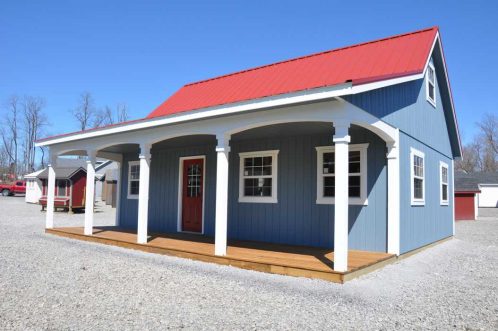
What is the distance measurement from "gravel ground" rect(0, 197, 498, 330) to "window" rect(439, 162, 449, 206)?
401 centimetres

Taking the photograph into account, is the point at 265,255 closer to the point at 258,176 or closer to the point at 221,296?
the point at 221,296

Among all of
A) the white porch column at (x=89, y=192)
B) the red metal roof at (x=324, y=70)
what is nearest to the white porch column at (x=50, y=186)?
the white porch column at (x=89, y=192)

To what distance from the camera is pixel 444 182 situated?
475 inches

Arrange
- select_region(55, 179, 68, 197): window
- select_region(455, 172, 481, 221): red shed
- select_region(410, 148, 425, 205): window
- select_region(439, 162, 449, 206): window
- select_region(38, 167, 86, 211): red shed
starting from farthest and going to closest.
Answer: select_region(55, 179, 68, 197): window → select_region(455, 172, 481, 221): red shed → select_region(38, 167, 86, 211): red shed → select_region(439, 162, 449, 206): window → select_region(410, 148, 425, 205): window

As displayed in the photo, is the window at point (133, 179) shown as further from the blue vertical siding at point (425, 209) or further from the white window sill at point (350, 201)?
the blue vertical siding at point (425, 209)

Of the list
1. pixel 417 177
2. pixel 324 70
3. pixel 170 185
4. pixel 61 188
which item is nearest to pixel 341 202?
pixel 417 177

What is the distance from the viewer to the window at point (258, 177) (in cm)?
941

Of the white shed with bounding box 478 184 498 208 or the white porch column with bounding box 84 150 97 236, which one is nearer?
the white porch column with bounding box 84 150 97 236

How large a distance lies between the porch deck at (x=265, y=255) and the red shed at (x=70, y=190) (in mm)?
13547

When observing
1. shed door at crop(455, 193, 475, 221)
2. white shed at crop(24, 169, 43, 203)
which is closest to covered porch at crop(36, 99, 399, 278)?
shed door at crop(455, 193, 475, 221)

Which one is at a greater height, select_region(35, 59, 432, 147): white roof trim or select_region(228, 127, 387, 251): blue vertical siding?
select_region(35, 59, 432, 147): white roof trim

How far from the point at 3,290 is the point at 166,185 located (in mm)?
6578

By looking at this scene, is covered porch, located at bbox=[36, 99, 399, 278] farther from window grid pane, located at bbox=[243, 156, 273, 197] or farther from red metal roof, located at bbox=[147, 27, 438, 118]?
red metal roof, located at bbox=[147, 27, 438, 118]

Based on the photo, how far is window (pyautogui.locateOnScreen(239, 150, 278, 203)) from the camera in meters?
9.41
